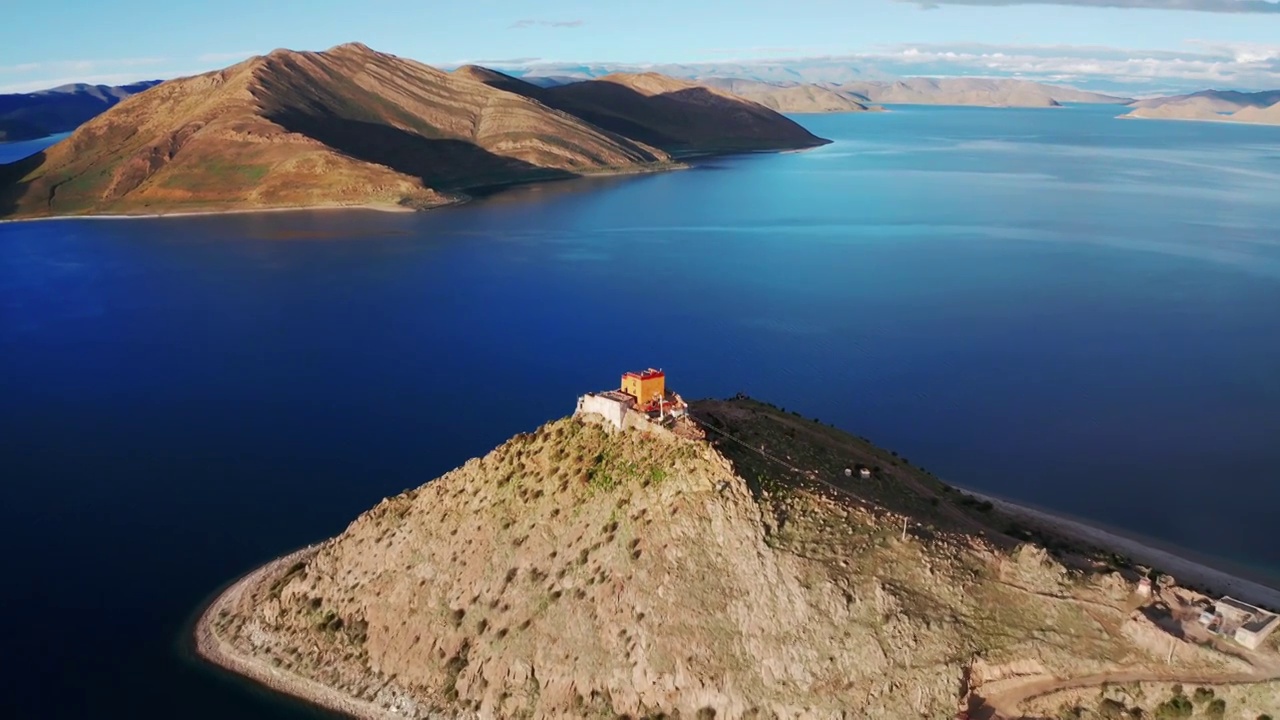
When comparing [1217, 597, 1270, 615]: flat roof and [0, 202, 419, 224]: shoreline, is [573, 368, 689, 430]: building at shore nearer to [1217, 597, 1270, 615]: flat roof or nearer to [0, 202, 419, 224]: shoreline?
[1217, 597, 1270, 615]: flat roof

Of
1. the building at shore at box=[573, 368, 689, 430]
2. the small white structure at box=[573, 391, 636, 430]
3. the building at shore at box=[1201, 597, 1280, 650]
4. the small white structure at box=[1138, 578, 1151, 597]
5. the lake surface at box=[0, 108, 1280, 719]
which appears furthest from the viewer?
the lake surface at box=[0, 108, 1280, 719]

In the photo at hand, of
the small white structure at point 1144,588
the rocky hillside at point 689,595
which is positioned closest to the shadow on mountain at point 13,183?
the rocky hillside at point 689,595

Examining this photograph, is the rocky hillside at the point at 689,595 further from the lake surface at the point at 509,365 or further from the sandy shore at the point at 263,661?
the lake surface at the point at 509,365

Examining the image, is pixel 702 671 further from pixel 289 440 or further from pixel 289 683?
pixel 289 440

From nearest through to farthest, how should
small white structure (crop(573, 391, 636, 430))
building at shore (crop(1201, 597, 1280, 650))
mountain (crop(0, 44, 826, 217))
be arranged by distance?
building at shore (crop(1201, 597, 1280, 650))
small white structure (crop(573, 391, 636, 430))
mountain (crop(0, 44, 826, 217))

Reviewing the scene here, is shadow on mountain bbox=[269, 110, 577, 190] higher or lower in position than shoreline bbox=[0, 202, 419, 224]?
higher

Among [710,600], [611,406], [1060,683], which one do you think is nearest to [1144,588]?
[1060,683]

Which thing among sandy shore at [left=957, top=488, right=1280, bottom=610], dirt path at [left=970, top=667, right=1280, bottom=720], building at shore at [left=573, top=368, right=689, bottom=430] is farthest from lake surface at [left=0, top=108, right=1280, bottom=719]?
dirt path at [left=970, top=667, right=1280, bottom=720]

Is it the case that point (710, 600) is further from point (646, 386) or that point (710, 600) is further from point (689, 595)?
point (646, 386)
